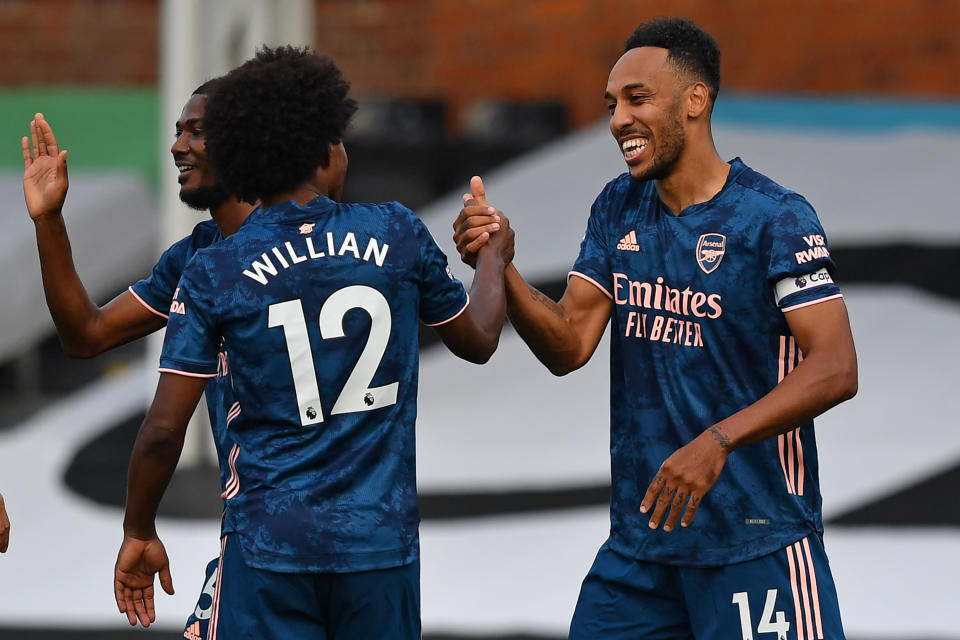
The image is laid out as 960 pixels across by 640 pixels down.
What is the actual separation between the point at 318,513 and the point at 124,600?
0.53 meters

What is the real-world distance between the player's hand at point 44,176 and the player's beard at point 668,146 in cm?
125

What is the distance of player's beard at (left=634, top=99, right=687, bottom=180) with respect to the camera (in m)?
3.04

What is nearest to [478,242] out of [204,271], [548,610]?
[204,271]

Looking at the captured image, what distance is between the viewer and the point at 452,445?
7.11 metres

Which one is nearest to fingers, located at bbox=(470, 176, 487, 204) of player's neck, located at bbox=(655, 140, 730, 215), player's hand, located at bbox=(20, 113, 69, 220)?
player's neck, located at bbox=(655, 140, 730, 215)

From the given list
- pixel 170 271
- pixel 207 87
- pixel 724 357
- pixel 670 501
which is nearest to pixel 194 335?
pixel 170 271

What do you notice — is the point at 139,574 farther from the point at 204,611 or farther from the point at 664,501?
the point at 664,501

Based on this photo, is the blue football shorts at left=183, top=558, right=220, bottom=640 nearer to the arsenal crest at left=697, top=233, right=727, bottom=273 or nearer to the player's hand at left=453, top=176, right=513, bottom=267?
the player's hand at left=453, top=176, right=513, bottom=267

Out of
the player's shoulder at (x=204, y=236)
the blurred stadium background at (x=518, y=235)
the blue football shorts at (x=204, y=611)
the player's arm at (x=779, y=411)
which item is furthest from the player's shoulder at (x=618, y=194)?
the blurred stadium background at (x=518, y=235)

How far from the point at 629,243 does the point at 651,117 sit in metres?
0.27

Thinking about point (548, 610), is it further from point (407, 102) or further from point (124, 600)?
point (407, 102)

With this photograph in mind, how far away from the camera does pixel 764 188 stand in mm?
2986

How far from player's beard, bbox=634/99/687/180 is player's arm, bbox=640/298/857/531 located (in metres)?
0.45

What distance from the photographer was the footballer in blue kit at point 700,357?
2.83m
